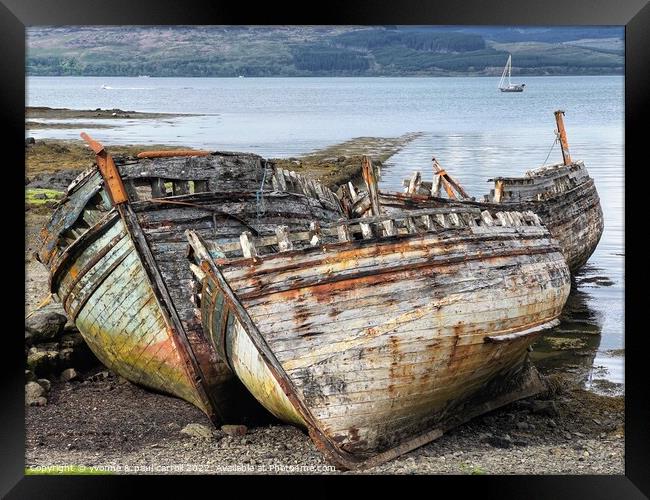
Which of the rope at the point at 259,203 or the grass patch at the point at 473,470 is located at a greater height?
the rope at the point at 259,203

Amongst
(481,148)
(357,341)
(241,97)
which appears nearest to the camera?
(357,341)

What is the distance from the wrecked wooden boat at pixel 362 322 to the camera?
31.6 ft

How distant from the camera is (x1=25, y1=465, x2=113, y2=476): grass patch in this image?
422 inches

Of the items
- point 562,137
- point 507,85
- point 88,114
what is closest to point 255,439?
point 88,114

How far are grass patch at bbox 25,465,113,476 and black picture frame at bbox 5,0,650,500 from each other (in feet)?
0.49

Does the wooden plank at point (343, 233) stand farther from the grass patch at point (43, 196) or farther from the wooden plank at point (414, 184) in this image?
the wooden plank at point (414, 184)

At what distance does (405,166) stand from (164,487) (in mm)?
6960

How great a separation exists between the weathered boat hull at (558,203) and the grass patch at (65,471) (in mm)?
6181

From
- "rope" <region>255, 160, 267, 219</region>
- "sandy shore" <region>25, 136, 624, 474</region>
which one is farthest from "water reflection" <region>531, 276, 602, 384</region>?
"rope" <region>255, 160, 267, 219</region>

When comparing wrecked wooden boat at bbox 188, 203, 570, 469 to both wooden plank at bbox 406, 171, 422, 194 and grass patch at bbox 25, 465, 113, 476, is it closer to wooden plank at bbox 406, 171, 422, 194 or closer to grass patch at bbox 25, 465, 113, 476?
grass patch at bbox 25, 465, 113, 476

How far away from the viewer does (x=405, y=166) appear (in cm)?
1584

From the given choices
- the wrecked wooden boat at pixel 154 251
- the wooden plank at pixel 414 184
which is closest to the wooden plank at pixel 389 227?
the wrecked wooden boat at pixel 154 251
